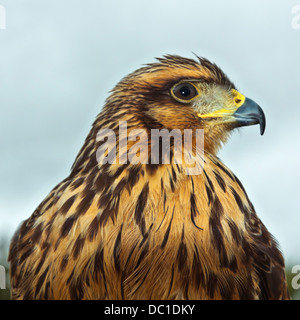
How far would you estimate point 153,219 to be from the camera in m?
2.03

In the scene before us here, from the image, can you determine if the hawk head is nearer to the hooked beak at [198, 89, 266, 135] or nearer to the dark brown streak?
the hooked beak at [198, 89, 266, 135]

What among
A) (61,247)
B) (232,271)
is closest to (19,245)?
(61,247)

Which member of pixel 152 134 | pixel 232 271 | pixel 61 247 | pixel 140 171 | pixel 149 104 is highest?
pixel 149 104

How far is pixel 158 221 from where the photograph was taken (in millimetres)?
2029

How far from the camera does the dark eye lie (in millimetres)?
2385

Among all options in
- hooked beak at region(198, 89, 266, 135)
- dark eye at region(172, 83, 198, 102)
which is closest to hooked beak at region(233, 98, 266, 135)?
hooked beak at region(198, 89, 266, 135)

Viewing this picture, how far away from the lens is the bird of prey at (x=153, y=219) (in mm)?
1999

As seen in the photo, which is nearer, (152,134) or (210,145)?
(152,134)

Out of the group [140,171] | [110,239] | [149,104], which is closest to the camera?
[110,239]

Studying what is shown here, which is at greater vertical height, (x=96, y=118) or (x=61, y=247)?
(x=96, y=118)

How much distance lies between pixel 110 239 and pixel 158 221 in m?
0.23

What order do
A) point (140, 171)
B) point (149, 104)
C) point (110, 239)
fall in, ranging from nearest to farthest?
point (110, 239)
point (140, 171)
point (149, 104)

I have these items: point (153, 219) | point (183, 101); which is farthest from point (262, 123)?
point (153, 219)
